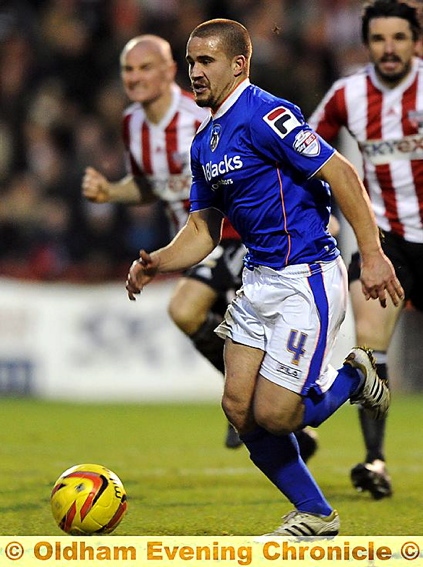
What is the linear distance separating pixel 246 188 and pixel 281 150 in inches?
8.9

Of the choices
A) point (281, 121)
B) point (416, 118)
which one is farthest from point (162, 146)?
point (281, 121)

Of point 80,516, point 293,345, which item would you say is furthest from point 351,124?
point 80,516

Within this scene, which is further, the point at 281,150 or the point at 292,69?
the point at 292,69

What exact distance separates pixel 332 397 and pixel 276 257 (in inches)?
23.1

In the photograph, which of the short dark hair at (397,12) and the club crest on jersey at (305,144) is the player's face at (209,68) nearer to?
the club crest on jersey at (305,144)

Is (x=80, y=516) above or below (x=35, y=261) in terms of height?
above

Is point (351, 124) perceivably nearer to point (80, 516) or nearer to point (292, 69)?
point (80, 516)

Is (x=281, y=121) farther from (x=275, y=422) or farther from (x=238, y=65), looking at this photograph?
(x=275, y=422)

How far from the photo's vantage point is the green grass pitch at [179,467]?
5414 millimetres

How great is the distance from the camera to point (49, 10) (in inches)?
616

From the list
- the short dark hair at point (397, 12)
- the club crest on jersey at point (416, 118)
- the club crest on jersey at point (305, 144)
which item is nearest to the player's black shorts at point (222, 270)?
the club crest on jersey at point (416, 118)

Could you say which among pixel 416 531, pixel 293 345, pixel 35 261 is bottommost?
pixel 35 261

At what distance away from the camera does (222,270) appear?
285 inches
